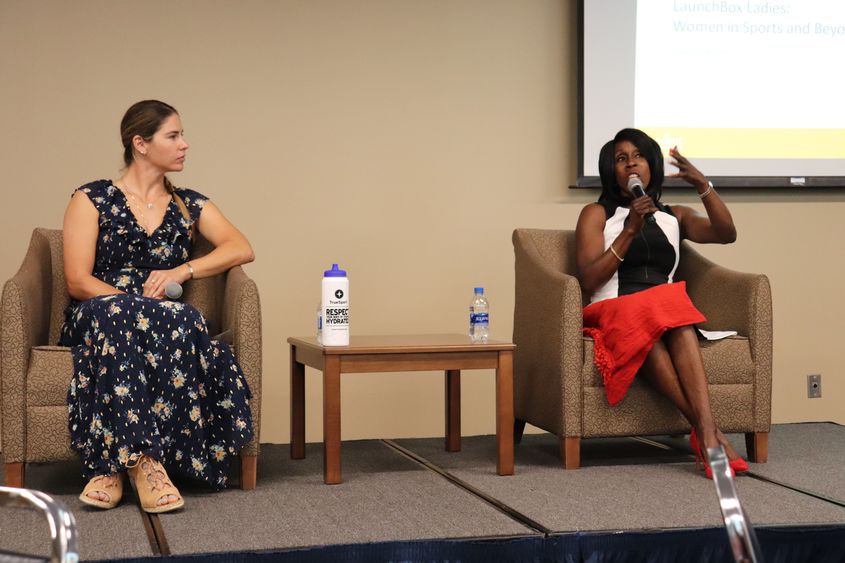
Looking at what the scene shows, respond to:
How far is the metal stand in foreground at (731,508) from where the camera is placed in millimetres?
920

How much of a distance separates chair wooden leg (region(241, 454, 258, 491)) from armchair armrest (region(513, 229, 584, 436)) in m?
0.93

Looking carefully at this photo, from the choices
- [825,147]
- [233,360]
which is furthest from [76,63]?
[825,147]

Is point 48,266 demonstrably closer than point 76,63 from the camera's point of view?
Yes

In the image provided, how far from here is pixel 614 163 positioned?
3377mm

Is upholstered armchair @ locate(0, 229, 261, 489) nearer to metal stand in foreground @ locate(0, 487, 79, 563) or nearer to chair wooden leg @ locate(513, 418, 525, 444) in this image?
chair wooden leg @ locate(513, 418, 525, 444)

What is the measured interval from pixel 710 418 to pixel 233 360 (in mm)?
1359

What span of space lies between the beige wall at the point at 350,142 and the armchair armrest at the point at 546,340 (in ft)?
2.06

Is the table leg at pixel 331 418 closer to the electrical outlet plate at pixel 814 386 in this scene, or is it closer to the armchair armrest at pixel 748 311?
the armchair armrest at pixel 748 311

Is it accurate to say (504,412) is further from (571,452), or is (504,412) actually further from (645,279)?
(645,279)

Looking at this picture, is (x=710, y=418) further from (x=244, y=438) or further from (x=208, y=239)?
(x=208, y=239)

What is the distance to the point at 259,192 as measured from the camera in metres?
3.88

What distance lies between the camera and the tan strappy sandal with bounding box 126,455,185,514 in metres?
2.46

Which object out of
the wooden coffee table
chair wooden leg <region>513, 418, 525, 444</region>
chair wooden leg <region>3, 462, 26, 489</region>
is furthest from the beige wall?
chair wooden leg <region>3, 462, 26, 489</region>

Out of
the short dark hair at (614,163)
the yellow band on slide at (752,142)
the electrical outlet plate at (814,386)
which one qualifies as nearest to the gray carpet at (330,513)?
the short dark hair at (614,163)
